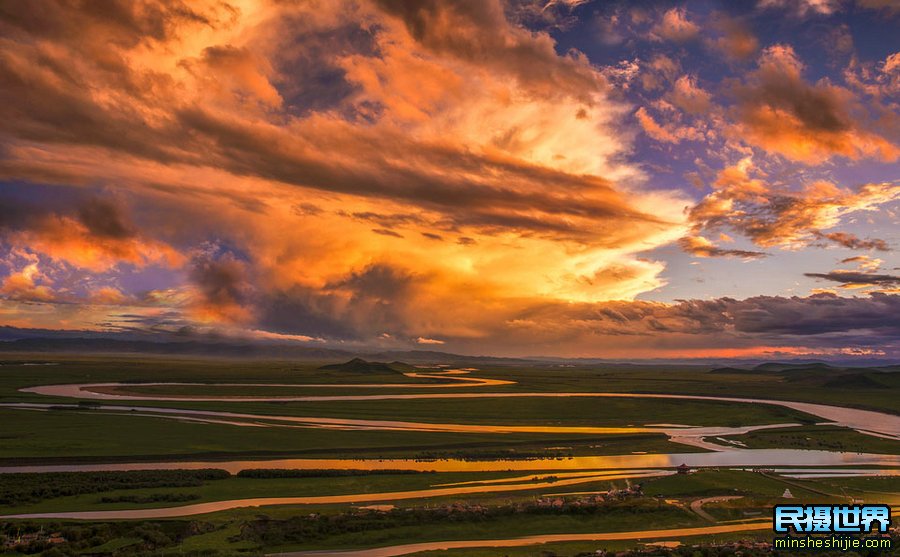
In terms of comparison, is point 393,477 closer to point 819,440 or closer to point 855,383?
point 819,440

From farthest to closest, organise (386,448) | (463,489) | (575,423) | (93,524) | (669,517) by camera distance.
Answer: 1. (575,423)
2. (386,448)
3. (463,489)
4. (669,517)
5. (93,524)

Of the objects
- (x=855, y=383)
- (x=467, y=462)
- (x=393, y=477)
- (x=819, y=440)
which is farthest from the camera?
(x=855, y=383)

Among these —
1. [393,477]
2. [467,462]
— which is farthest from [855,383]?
[393,477]

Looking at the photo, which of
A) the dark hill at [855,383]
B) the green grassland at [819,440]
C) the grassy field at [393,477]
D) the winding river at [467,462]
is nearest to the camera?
the grassy field at [393,477]

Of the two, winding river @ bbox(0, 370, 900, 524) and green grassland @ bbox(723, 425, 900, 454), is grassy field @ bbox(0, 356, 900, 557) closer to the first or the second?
green grassland @ bbox(723, 425, 900, 454)

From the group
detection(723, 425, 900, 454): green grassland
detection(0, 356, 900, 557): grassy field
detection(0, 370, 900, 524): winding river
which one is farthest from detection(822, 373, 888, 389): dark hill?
detection(723, 425, 900, 454): green grassland

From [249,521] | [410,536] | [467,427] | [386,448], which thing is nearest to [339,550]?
[410,536]

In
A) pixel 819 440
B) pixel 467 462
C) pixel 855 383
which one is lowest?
pixel 467 462

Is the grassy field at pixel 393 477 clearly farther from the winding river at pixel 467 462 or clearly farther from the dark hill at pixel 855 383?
the dark hill at pixel 855 383

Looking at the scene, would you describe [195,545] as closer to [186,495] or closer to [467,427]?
[186,495]

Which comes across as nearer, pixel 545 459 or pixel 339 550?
pixel 339 550

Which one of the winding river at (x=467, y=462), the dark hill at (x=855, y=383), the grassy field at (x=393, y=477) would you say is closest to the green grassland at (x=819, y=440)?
the grassy field at (x=393, y=477)
